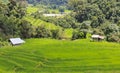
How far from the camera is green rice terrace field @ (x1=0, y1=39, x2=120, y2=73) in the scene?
35219 millimetres

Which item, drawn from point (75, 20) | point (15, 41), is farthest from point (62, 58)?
point (75, 20)

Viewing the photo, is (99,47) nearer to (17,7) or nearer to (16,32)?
(16,32)

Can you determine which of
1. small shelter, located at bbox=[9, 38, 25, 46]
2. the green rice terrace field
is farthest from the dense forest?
the green rice terrace field

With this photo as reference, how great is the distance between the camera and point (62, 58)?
38.5m

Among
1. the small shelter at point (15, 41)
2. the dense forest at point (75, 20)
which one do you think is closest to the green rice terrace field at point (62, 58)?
the small shelter at point (15, 41)

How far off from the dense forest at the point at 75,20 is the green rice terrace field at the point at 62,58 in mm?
9439

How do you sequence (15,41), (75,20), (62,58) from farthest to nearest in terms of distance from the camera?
(75,20)
(15,41)
(62,58)

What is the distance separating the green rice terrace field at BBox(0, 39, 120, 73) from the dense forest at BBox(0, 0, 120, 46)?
944 cm

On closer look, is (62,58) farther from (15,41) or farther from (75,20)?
(75,20)

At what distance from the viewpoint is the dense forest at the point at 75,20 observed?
53812 mm

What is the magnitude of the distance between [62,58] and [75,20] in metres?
37.1

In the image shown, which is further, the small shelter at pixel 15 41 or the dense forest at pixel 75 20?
the dense forest at pixel 75 20

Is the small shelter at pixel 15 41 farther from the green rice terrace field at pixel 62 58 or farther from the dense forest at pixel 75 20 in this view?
the green rice terrace field at pixel 62 58

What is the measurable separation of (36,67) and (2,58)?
15.9ft
